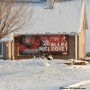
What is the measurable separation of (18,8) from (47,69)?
851 centimetres

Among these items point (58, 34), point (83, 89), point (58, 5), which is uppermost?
point (58, 5)

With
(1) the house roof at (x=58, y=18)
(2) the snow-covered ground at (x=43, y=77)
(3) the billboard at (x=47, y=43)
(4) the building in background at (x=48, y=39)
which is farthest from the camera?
(3) the billboard at (x=47, y=43)

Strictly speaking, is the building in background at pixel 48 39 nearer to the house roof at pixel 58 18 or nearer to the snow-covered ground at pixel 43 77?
the house roof at pixel 58 18

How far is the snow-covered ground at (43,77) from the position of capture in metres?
18.0

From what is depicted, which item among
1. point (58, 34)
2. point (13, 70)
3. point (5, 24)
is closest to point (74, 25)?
point (58, 34)

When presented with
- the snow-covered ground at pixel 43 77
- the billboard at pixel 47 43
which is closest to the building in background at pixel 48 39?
the billboard at pixel 47 43

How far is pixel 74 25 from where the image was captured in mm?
38969

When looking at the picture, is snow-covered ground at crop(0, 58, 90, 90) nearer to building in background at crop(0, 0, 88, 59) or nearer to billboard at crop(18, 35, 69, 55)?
building in background at crop(0, 0, 88, 59)

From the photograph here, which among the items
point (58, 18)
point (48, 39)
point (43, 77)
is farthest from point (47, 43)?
point (43, 77)

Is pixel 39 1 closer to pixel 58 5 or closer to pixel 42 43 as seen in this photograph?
pixel 58 5

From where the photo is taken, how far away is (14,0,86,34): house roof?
3816cm

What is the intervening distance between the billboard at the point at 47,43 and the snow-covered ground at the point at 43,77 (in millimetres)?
11756

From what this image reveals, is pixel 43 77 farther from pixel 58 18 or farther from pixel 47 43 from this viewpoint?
pixel 58 18

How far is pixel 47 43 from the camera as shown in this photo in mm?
38906
